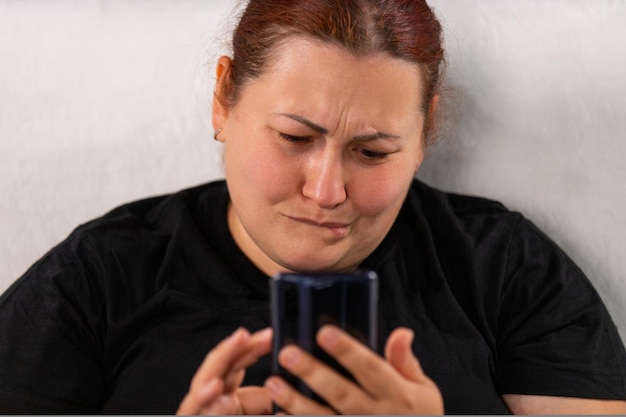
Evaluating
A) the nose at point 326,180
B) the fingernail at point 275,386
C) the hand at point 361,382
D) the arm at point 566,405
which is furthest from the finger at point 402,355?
the arm at point 566,405

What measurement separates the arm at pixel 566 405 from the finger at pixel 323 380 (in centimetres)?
41

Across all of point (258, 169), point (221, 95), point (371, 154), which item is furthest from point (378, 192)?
point (221, 95)

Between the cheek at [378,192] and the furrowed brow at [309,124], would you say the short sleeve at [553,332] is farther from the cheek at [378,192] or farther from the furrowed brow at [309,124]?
the furrowed brow at [309,124]

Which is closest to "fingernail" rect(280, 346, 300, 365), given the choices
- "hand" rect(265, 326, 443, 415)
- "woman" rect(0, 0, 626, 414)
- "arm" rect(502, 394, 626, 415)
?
"hand" rect(265, 326, 443, 415)

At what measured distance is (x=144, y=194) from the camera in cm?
148

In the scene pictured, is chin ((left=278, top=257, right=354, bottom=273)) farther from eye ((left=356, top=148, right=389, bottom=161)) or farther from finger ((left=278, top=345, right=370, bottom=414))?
finger ((left=278, top=345, right=370, bottom=414))

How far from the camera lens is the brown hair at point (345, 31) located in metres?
1.08

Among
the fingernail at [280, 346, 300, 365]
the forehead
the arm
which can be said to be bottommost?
the arm

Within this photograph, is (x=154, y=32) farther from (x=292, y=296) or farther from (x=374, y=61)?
(x=292, y=296)

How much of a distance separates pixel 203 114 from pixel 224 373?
66 cm

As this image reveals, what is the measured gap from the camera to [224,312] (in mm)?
1205

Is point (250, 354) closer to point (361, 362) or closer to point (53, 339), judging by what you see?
point (361, 362)

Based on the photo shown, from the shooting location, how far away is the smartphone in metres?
0.83

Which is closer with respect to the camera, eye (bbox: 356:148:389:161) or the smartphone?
the smartphone
